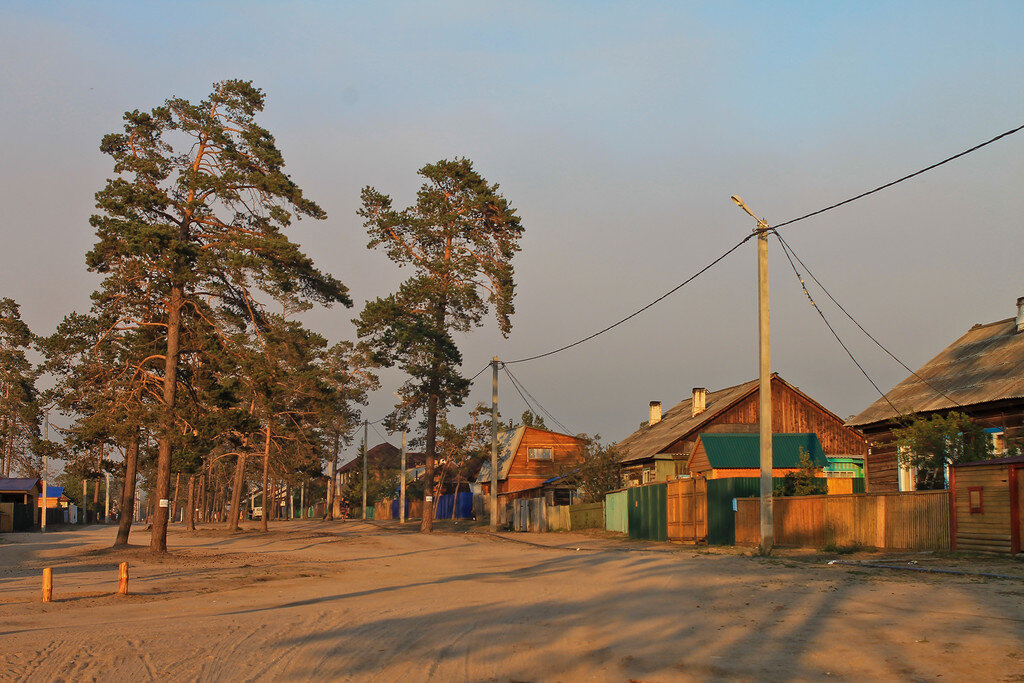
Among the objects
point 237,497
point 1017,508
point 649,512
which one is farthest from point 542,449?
point 1017,508

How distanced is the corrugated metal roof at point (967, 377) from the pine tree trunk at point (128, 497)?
26.4 metres

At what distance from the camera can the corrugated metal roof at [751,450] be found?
109 ft

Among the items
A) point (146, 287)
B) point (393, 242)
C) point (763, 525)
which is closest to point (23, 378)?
point (393, 242)

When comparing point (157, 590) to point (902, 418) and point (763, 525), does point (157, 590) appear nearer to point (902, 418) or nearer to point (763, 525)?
point (763, 525)

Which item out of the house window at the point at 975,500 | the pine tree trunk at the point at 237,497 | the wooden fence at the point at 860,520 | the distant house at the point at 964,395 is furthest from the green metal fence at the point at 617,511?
the pine tree trunk at the point at 237,497

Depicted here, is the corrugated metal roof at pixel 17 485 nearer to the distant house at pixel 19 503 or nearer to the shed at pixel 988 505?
the distant house at pixel 19 503

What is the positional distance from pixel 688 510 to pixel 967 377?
33.9 feet

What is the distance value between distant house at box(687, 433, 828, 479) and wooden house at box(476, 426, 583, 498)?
29734mm

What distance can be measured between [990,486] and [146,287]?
905 inches

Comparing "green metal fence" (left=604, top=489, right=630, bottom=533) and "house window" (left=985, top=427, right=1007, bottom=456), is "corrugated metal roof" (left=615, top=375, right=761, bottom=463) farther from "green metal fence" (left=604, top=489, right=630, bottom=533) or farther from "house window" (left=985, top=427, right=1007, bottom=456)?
"house window" (left=985, top=427, right=1007, bottom=456)

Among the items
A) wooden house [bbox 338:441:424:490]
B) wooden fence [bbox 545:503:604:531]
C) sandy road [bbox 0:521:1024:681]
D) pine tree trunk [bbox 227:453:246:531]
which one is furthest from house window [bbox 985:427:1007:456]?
wooden house [bbox 338:441:424:490]

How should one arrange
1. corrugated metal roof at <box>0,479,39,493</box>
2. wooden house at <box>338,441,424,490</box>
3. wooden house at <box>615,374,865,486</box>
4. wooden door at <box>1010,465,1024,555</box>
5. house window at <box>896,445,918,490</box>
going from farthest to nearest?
wooden house at <box>338,441,424,490</box> < corrugated metal roof at <box>0,479,39,493</box> < wooden house at <box>615,374,865,486</box> < house window at <box>896,445,918,490</box> < wooden door at <box>1010,465,1024,555</box>

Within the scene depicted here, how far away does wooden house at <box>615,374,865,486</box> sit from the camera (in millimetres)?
42719

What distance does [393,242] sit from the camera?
4528cm
